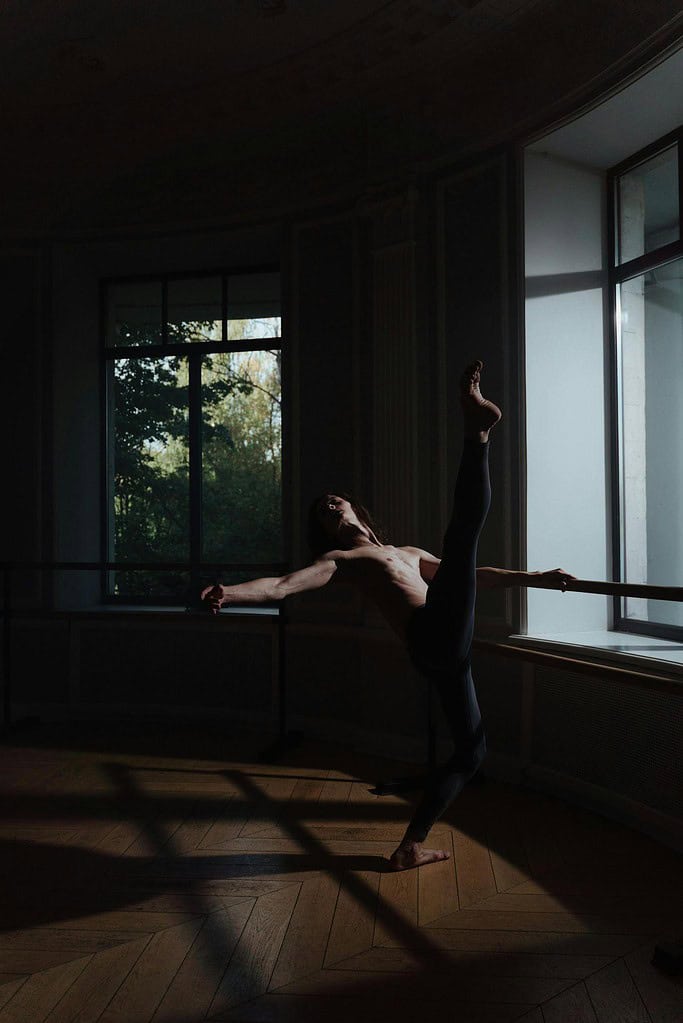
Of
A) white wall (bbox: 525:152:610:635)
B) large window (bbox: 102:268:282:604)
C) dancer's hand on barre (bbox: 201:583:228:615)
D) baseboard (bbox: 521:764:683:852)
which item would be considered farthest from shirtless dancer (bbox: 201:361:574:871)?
large window (bbox: 102:268:282:604)

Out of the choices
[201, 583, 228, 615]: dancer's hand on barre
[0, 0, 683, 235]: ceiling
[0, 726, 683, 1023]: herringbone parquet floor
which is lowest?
[0, 726, 683, 1023]: herringbone parquet floor

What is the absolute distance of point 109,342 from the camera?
632 cm

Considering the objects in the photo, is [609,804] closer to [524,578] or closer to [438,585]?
[524,578]

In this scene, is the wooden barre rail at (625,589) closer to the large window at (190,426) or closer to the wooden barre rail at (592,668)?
the wooden barre rail at (592,668)

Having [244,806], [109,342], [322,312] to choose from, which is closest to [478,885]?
[244,806]

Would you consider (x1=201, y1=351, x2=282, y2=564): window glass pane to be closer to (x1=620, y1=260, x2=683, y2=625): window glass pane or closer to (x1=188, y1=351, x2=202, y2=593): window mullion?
(x1=188, y1=351, x2=202, y2=593): window mullion

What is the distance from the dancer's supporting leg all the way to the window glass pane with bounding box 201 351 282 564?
9.66ft

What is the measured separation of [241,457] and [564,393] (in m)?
2.47

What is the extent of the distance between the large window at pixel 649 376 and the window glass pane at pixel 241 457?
239 centimetres

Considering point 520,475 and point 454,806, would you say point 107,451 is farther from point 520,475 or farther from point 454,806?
point 454,806

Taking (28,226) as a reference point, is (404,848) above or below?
below

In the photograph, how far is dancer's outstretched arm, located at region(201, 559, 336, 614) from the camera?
2.50m

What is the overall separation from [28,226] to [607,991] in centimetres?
565

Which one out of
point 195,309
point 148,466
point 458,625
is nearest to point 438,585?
point 458,625
